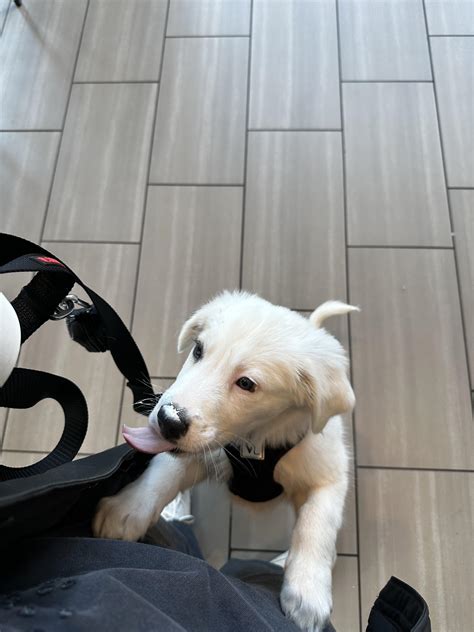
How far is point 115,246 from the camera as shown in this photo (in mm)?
1794

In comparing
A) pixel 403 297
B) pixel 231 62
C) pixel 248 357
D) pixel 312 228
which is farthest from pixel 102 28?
pixel 248 357

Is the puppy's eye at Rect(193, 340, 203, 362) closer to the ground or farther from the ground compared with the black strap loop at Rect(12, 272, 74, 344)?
closer to the ground

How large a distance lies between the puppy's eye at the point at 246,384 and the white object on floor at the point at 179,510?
54 cm

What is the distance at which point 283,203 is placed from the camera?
6.07ft

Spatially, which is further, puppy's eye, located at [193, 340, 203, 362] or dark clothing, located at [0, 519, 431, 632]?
puppy's eye, located at [193, 340, 203, 362]

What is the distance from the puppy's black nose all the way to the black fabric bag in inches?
2.7

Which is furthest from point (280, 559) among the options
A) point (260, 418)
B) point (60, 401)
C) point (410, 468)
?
point (60, 401)

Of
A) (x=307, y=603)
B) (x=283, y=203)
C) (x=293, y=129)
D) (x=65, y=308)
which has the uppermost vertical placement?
(x=293, y=129)

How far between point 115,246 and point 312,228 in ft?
2.06

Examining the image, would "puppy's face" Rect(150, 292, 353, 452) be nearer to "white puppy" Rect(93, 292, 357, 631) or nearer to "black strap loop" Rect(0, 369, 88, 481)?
"white puppy" Rect(93, 292, 357, 631)

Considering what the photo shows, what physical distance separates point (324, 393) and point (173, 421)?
271 mm

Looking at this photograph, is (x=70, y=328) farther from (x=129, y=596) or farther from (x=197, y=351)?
(x=129, y=596)

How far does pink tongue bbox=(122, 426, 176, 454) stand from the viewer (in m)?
0.96

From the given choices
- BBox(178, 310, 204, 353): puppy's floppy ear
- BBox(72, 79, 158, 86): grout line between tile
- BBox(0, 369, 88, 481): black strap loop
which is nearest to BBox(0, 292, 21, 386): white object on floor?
BBox(0, 369, 88, 481): black strap loop
